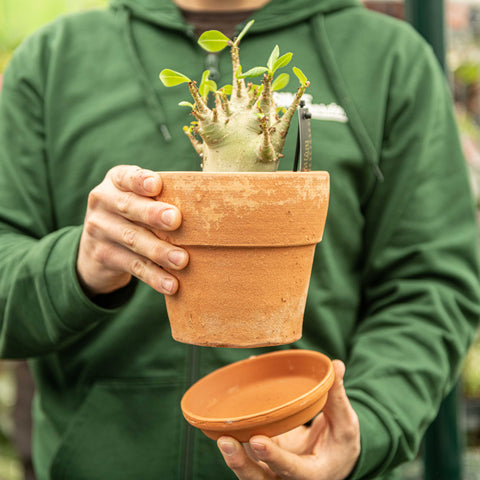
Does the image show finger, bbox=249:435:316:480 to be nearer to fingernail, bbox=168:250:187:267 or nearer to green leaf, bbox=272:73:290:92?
fingernail, bbox=168:250:187:267

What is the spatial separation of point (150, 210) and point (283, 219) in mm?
157

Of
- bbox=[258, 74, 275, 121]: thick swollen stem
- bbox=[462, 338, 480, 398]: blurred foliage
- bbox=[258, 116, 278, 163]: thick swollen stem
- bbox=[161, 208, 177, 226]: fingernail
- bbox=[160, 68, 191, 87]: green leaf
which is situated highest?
bbox=[160, 68, 191, 87]: green leaf

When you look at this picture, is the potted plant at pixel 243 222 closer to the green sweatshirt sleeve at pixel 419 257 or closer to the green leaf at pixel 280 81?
the green leaf at pixel 280 81

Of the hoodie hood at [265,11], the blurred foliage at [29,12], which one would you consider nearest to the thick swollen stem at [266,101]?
the hoodie hood at [265,11]

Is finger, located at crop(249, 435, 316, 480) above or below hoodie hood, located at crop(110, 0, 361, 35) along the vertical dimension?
below

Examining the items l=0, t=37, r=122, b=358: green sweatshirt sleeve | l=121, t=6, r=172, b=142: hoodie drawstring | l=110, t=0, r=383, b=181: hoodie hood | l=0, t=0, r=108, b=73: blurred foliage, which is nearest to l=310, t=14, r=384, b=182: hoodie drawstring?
l=110, t=0, r=383, b=181: hoodie hood

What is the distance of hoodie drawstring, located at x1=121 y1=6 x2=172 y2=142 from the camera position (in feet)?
3.42

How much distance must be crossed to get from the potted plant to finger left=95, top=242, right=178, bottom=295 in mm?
18

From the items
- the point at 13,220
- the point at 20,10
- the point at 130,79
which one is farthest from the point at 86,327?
the point at 20,10

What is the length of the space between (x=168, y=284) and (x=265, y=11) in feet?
2.13

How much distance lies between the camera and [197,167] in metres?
1.04

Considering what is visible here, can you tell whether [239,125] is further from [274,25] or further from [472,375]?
[472,375]

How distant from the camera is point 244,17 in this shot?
110 centimetres

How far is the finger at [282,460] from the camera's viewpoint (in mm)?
670
